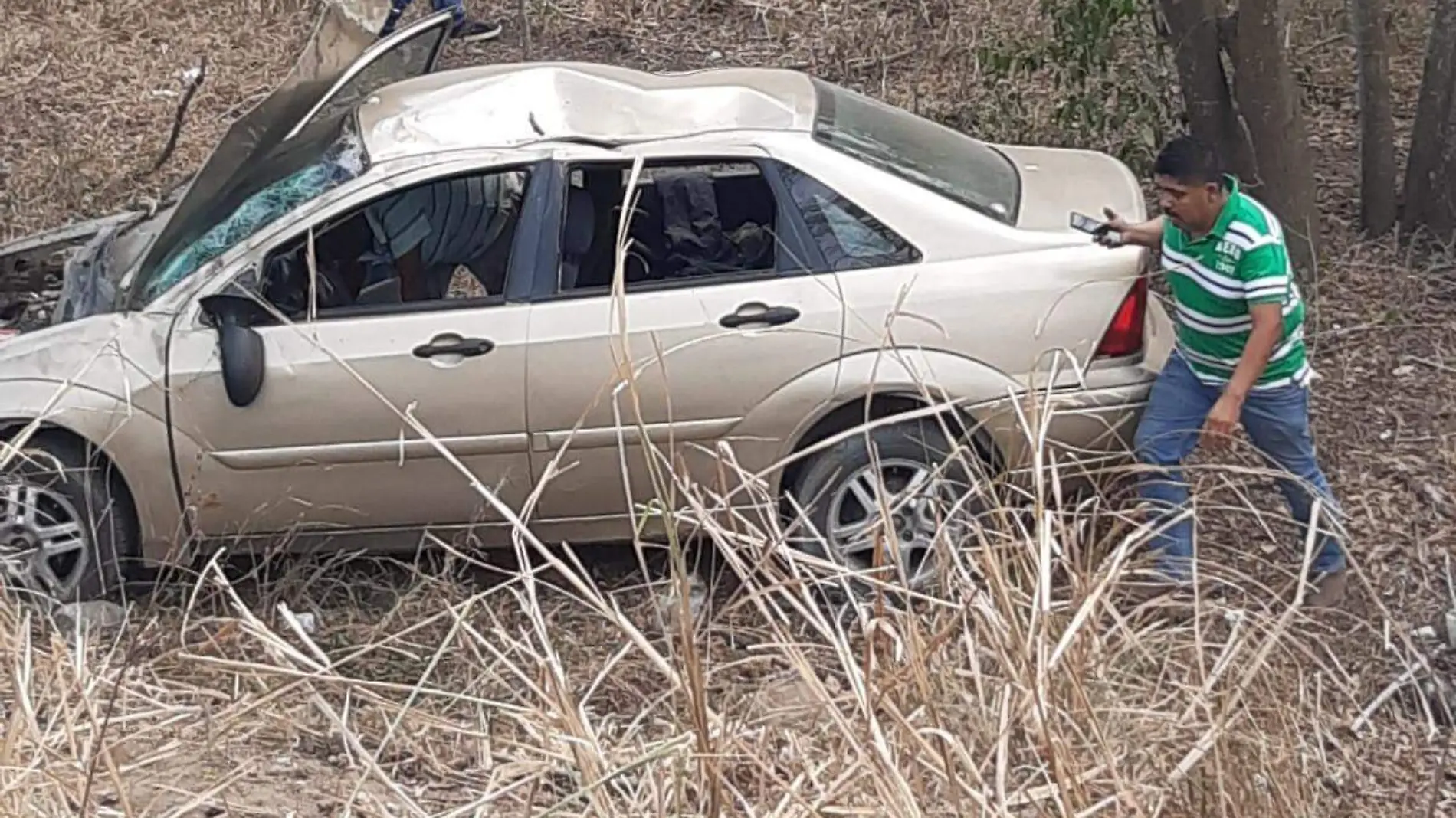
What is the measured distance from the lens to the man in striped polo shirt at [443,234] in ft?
17.7

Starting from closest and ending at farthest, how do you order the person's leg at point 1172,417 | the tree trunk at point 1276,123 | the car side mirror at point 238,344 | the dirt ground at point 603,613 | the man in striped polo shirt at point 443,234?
the dirt ground at point 603,613, the person's leg at point 1172,417, the car side mirror at point 238,344, the man in striped polo shirt at point 443,234, the tree trunk at point 1276,123

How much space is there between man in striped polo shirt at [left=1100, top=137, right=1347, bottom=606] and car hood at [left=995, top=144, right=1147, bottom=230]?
0.70 ft

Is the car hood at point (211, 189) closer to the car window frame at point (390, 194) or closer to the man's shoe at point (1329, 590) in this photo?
the car window frame at point (390, 194)

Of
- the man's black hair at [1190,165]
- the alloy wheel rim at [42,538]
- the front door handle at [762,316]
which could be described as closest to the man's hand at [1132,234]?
the man's black hair at [1190,165]

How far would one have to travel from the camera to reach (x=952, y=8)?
11.2 meters

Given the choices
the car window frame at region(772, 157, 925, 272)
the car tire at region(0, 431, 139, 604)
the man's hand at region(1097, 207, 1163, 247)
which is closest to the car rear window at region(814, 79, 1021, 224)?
the car window frame at region(772, 157, 925, 272)

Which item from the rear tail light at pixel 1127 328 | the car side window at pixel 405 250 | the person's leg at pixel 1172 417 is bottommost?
the person's leg at pixel 1172 417

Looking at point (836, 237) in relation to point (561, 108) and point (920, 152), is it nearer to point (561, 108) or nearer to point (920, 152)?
point (920, 152)

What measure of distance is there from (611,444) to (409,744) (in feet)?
5.03

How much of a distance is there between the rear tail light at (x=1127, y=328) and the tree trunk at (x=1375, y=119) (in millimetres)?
3162

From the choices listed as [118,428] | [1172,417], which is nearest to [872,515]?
[1172,417]

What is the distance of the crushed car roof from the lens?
5.21 meters

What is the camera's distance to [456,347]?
505cm

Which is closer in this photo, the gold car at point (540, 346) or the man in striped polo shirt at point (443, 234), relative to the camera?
the gold car at point (540, 346)
